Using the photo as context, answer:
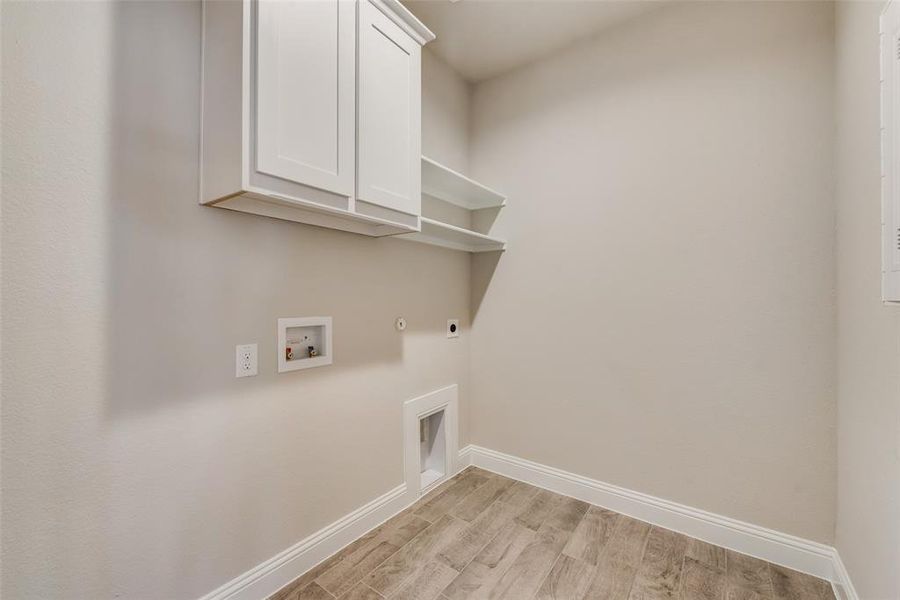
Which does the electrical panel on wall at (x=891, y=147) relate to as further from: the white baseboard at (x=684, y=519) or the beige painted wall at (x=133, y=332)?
the beige painted wall at (x=133, y=332)

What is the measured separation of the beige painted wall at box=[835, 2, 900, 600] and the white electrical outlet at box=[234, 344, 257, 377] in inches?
83.2

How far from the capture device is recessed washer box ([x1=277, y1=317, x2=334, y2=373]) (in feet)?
4.91

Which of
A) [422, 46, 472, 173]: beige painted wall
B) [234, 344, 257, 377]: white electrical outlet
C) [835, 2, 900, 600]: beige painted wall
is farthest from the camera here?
[422, 46, 472, 173]: beige painted wall

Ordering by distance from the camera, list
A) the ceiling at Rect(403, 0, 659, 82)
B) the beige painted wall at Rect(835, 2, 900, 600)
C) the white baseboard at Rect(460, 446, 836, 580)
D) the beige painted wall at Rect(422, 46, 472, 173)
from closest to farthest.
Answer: the beige painted wall at Rect(835, 2, 900, 600) < the white baseboard at Rect(460, 446, 836, 580) < the ceiling at Rect(403, 0, 659, 82) < the beige painted wall at Rect(422, 46, 472, 173)

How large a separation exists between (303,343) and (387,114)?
107 cm

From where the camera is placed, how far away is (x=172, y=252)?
3.89 feet

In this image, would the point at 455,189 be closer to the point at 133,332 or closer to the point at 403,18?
the point at 403,18

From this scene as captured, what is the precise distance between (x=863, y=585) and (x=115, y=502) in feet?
8.32

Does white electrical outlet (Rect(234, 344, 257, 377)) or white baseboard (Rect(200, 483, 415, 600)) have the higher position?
white electrical outlet (Rect(234, 344, 257, 377))

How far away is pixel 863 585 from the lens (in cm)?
126

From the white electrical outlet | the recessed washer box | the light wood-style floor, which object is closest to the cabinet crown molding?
the recessed washer box

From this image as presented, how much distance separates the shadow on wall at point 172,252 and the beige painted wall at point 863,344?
2075 millimetres

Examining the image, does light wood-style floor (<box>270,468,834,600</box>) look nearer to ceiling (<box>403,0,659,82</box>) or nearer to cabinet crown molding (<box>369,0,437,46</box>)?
cabinet crown molding (<box>369,0,437,46</box>)

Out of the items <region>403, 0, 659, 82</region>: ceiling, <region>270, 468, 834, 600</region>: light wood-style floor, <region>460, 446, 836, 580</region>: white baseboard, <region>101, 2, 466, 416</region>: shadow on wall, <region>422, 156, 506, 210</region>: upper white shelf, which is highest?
<region>403, 0, 659, 82</region>: ceiling
